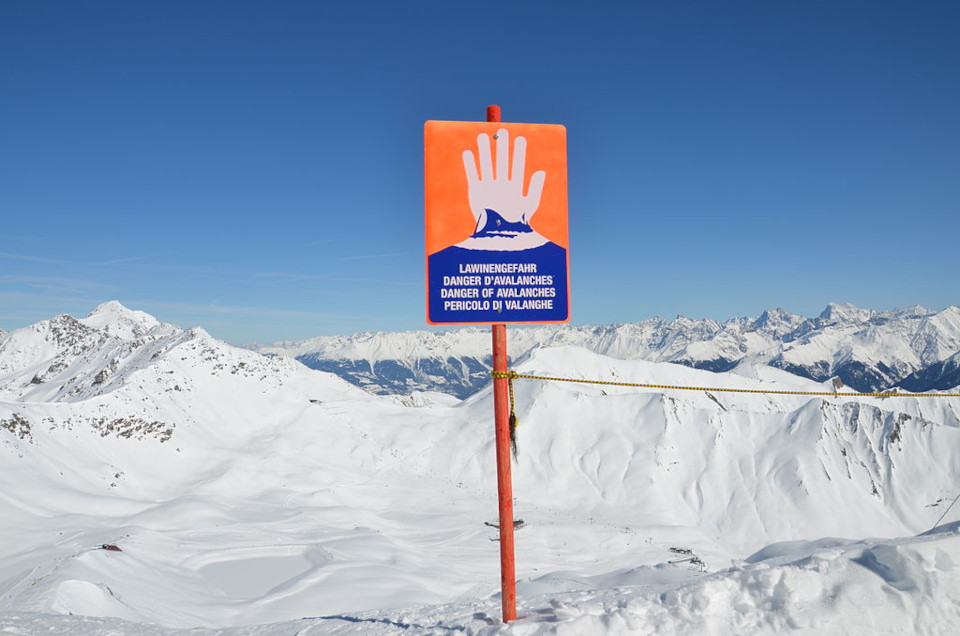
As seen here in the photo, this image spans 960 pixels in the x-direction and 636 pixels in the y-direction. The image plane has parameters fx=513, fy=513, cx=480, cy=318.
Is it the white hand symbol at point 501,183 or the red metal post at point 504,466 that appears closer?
the white hand symbol at point 501,183

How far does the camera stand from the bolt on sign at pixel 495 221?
578 cm

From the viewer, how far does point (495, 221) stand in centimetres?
590

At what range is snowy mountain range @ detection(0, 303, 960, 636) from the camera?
19.2ft

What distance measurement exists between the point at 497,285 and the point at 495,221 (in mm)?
736

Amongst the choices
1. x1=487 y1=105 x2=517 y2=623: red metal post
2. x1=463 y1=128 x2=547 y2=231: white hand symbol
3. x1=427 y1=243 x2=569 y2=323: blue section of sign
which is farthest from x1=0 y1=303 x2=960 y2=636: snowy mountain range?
x1=463 y1=128 x2=547 y2=231: white hand symbol

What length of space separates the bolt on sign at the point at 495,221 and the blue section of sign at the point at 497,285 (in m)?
0.01

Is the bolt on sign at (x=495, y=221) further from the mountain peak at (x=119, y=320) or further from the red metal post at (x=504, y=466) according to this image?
the mountain peak at (x=119, y=320)

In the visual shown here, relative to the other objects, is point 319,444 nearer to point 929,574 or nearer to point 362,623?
point 362,623

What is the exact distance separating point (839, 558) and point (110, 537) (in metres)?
35.5

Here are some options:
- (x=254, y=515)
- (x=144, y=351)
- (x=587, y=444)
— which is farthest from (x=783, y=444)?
(x=144, y=351)

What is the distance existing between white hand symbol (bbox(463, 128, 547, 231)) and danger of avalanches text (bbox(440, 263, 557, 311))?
1.71ft

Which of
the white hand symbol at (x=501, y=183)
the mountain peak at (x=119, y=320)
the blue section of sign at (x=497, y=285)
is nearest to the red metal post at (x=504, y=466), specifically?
the blue section of sign at (x=497, y=285)

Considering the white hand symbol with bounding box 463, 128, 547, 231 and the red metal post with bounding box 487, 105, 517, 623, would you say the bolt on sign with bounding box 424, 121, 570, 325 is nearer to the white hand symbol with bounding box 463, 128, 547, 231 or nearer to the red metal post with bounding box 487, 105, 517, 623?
the white hand symbol with bounding box 463, 128, 547, 231

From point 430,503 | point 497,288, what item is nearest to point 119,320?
point 430,503
